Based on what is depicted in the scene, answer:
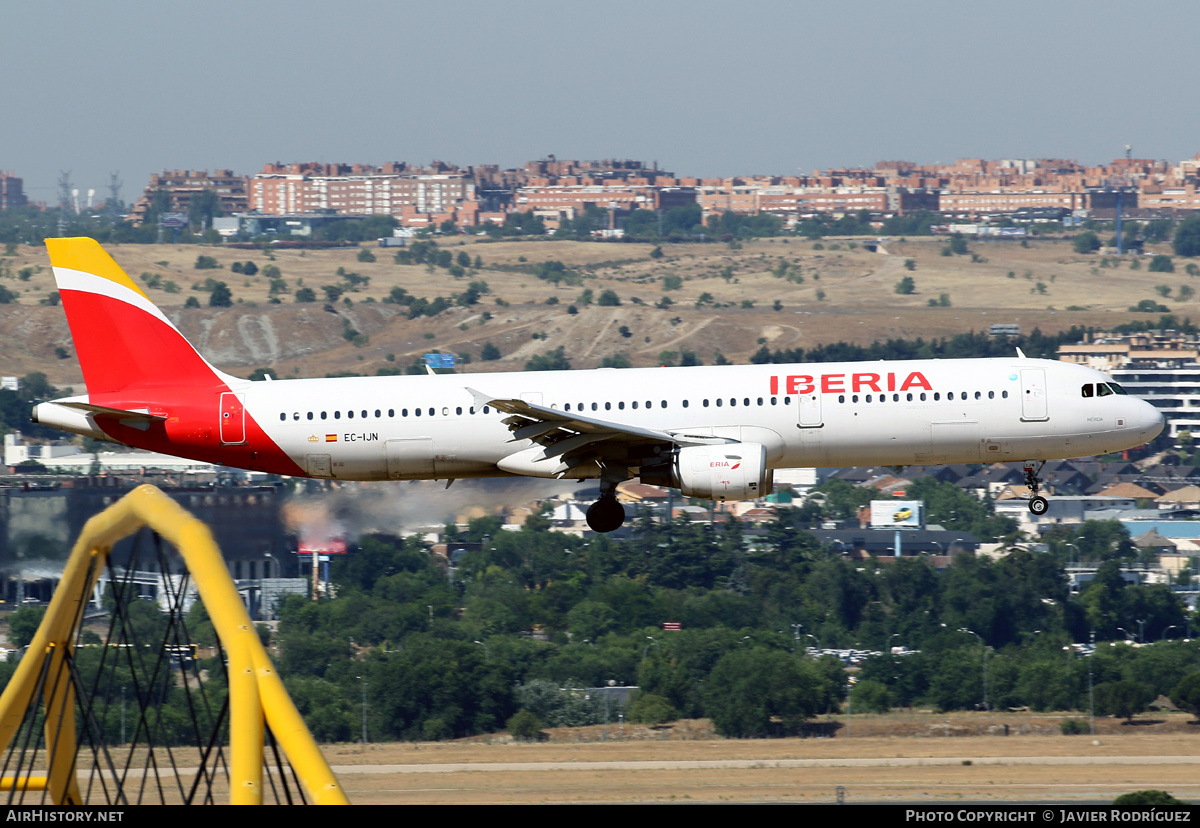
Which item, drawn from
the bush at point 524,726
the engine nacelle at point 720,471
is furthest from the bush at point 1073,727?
the engine nacelle at point 720,471

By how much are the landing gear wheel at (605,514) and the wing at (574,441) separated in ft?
3.82

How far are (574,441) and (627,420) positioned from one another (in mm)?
1580

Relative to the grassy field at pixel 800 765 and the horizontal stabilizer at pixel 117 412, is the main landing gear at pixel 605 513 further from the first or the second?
the grassy field at pixel 800 765

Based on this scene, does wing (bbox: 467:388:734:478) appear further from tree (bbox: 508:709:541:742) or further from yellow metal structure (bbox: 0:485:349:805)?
tree (bbox: 508:709:541:742)

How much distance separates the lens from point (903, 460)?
38.2 m

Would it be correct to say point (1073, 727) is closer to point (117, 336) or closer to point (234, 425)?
point (234, 425)

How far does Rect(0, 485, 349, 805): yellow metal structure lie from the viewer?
16984 mm

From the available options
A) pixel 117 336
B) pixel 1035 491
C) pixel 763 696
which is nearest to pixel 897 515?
pixel 763 696

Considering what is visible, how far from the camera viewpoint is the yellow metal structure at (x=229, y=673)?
1698 centimetres

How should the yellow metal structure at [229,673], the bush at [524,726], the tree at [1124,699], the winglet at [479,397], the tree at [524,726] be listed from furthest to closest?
the bush at [524,726] < the tree at [524,726] < the tree at [1124,699] < the winglet at [479,397] < the yellow metal structure at [229,673]

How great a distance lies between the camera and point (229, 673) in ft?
58.3

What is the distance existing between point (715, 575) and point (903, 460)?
3779 inches

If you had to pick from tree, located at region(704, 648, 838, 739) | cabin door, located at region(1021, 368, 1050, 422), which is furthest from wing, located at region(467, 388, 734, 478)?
tree, located at region(704, 648, 838, 739)

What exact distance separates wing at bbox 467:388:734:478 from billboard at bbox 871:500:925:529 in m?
127
